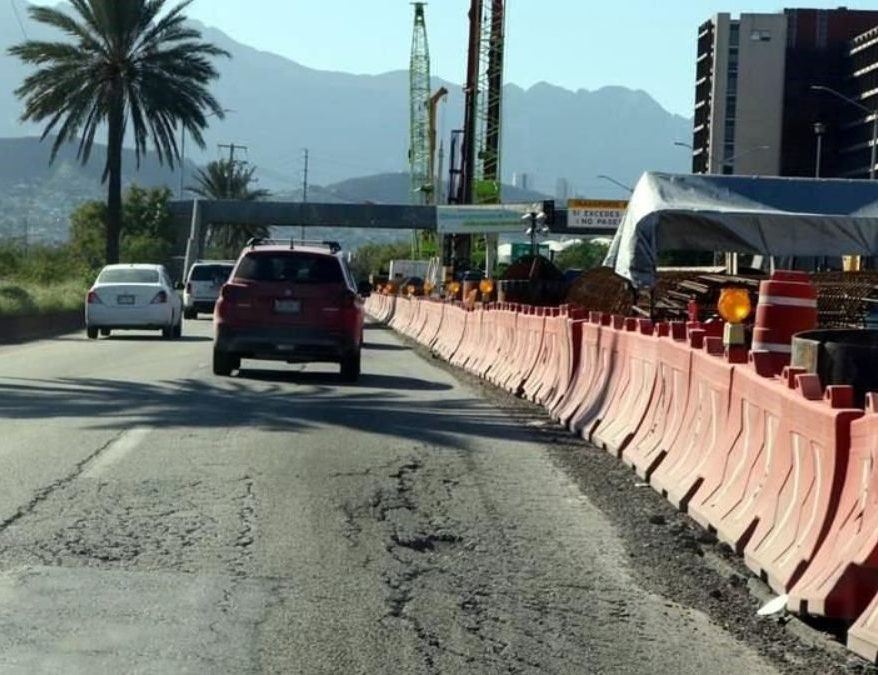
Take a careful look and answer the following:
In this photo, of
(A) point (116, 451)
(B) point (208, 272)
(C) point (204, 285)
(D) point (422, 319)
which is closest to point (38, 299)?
(B) point (208, 272)

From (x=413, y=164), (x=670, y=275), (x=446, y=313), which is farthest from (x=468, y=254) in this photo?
(x=670, y=275)

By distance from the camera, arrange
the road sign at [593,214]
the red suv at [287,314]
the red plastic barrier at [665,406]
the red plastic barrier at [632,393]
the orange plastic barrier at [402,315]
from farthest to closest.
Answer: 1. the road sign at [593,214]
2. the orange plastic barrier at [402,315]
3. the red suv at [287,314]
4. the red plastic barrier at [632,393]
5. the red plastic barrier at [665,406]

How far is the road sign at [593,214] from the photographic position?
88875 millimetres

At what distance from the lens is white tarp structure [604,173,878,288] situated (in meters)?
17.2

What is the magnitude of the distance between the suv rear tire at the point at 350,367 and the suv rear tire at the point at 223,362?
1433 mm

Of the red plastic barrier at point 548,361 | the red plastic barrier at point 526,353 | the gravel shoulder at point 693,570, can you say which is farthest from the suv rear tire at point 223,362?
the gravel shoulder at point 693,570

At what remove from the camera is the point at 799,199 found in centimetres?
1820

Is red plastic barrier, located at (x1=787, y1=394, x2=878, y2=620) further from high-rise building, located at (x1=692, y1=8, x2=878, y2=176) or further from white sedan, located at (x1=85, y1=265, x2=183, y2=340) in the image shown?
high-rise building, located at (x1=692, y1=8, x2=878, y2=176)

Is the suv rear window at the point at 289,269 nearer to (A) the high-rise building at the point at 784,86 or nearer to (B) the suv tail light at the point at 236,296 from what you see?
(B) the suv tail light at the point at 236,296

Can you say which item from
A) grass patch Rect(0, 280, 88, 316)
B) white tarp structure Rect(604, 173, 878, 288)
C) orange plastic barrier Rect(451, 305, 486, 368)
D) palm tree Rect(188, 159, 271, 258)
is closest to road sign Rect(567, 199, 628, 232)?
palm tree Rect(188, 159, 271, 258)

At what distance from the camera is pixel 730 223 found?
57.0 ft

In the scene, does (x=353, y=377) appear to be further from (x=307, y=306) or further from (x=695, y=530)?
(x=695, y=530)

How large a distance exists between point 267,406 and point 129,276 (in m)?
17.3

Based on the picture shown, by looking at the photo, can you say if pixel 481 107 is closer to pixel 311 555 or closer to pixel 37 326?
pixel 37 326
